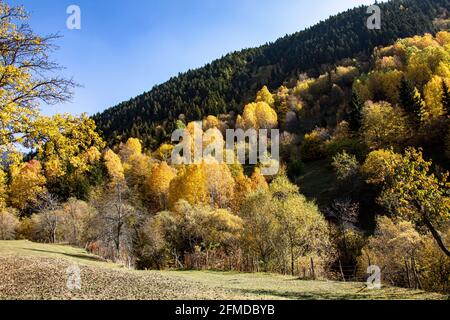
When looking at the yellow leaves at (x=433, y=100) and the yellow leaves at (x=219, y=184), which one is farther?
the yellow leaves at (x=433, y=100)

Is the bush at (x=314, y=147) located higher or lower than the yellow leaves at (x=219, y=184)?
higher

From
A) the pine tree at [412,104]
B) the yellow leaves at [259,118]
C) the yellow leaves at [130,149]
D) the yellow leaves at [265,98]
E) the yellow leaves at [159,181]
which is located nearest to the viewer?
the pine tree at [412,104]

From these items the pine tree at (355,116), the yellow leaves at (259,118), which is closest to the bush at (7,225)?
the pine tree at (355,116)

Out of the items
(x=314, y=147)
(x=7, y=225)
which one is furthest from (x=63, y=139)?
(x=314, y=147)

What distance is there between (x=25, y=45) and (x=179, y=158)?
11272 centimetres

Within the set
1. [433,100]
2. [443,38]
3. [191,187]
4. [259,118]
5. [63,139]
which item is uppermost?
[443,38]

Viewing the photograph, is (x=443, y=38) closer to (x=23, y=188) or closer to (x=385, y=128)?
(x=385, y=128)

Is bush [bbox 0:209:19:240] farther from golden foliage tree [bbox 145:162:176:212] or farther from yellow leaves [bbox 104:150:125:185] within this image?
golden foliage tree [bbox 145:162:176:212]

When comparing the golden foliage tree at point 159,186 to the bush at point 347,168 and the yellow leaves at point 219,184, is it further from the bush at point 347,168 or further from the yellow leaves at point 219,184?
the bush at point 347,168

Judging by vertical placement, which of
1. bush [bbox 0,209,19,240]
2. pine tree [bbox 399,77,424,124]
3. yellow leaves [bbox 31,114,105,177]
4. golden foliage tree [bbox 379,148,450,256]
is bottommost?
bush [bbox 0,209,19,240]

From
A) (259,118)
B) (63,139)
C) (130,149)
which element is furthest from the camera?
(259,118)

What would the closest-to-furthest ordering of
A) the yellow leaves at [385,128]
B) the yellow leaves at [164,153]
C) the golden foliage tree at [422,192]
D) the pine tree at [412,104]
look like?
1. the golden foliage tree at [422,192]
2. the pine tree at [412,104]
3. the yellow leaves at [385,128]
4. the yellow leaves at [164,153]

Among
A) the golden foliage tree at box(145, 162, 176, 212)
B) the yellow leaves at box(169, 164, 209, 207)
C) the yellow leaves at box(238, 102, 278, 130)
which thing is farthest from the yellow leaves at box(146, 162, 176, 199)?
the yellow leaves at box(238, 102, 278, 130)

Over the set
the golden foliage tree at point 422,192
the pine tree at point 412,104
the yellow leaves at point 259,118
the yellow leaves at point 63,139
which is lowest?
the golden foliage tree at point 422,192
